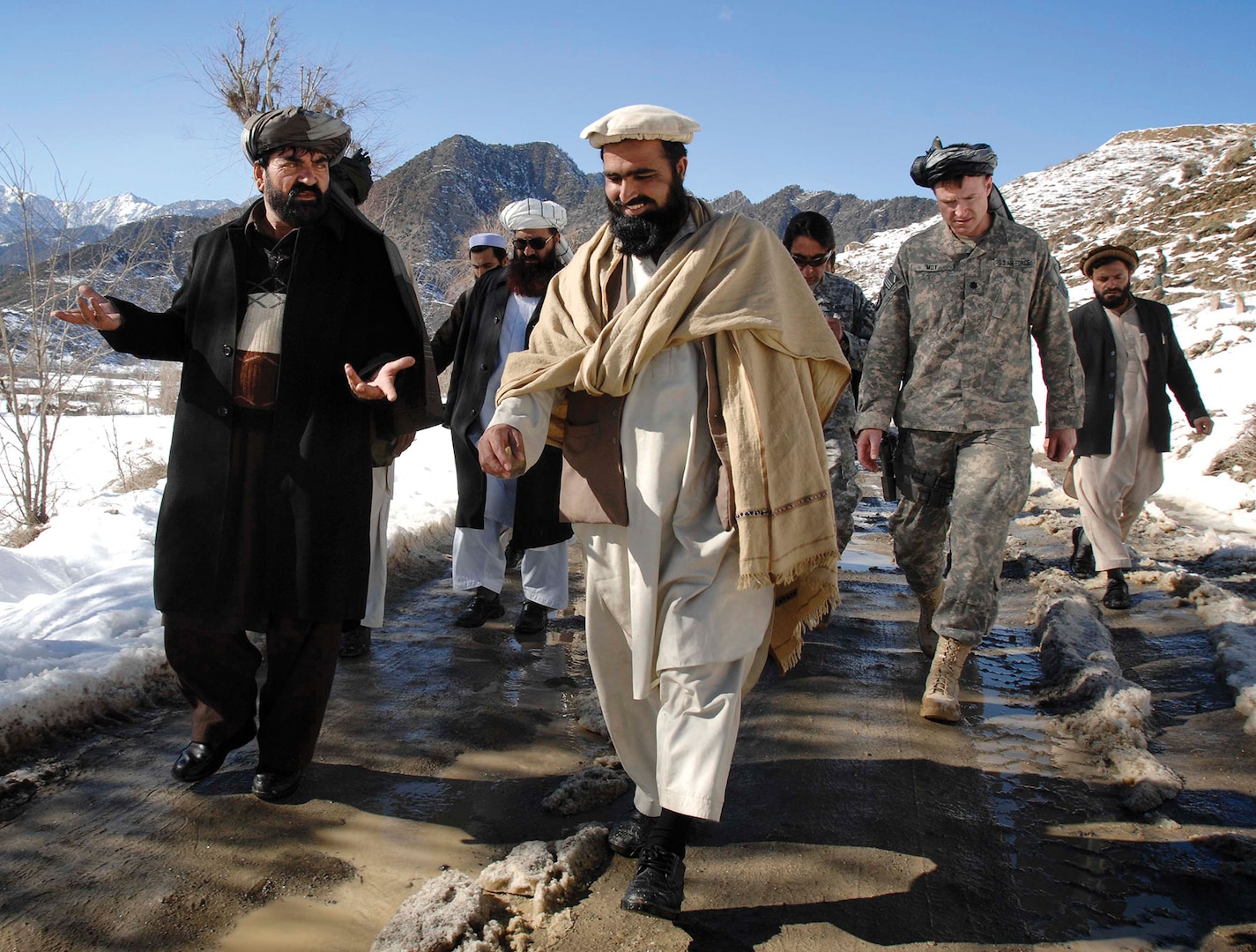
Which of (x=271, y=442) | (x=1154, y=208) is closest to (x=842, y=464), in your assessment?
(x=271, y=442)

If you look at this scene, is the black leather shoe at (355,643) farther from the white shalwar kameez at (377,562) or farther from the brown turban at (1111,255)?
the brown turban at (1111,255)

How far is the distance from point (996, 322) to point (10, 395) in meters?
7.90

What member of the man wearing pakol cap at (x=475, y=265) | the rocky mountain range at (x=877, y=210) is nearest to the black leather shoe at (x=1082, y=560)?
the rocky mountain range at (x=877, y=210)

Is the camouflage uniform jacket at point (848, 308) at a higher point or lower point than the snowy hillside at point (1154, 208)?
lower

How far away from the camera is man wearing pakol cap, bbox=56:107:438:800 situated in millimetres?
2844

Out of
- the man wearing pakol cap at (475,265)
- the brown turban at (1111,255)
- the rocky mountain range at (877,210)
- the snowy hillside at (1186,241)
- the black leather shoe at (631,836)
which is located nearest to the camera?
the black leather shoe at (631,836)

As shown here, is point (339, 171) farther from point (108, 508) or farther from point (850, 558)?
point (850, 558)

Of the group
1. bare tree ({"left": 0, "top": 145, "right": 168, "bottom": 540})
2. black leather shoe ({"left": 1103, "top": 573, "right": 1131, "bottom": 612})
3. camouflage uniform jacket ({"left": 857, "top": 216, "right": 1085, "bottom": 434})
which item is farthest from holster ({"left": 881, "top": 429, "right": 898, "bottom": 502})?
bare tree ({"left": 0, "top": 145, "right": 168, "bottom": 540})

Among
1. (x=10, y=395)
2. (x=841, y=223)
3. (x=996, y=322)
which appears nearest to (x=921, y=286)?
(x=996, y=322)

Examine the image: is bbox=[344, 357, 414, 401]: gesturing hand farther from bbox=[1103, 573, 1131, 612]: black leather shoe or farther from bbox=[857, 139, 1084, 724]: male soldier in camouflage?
bbox=[1103, 573, 1131, 612]: black leather shoe

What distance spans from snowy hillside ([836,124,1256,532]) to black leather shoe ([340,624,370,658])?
14.9ft

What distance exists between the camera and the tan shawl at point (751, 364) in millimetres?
2451

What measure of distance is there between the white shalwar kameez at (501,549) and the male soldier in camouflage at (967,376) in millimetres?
1680

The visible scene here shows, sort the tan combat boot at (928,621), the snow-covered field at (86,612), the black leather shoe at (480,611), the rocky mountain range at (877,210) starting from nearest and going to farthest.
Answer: the snow-covered field at (86,612) → the tan combat boot at (928,621) → the black leather shoe at (480,611) → the rocky mountain range at (877,210)
